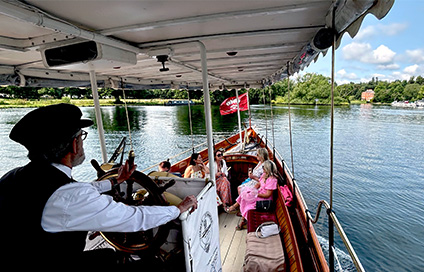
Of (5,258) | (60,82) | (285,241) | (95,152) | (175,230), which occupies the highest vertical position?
(60,82)

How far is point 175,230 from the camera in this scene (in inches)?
66.6

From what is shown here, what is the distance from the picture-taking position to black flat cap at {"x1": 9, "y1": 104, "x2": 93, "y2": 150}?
927 millimetres

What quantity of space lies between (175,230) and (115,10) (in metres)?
1.44

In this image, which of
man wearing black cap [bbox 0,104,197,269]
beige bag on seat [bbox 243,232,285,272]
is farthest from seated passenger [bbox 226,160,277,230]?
man wearing black cap [bbox 0,104,197,269]

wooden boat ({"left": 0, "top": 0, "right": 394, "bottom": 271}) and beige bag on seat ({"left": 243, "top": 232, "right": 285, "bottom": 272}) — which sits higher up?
wooden boat ({"left": 0, "top": 0, "right": 394, "bottom": 271})

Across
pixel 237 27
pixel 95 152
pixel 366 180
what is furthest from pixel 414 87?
pixel 237 27

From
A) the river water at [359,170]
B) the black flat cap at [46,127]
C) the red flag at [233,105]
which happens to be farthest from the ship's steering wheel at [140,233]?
the red flag at [233,105]

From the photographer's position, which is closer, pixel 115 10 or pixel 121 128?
pixel 115 10

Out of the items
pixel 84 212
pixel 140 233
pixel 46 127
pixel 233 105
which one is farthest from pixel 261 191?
pixel 233 105

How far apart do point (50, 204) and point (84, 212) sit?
116 millimetres

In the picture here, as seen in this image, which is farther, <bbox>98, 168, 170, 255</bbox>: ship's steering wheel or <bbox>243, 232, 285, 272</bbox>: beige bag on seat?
<bbox>243, 232, 285, 272</bbox>: beige bag on seat

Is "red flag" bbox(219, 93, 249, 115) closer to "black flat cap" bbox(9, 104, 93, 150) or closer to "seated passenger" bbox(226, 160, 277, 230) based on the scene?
"seated passenger" bbox(226, 160, 277, 230)

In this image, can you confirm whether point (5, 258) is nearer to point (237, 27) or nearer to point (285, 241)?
point (237, 27)

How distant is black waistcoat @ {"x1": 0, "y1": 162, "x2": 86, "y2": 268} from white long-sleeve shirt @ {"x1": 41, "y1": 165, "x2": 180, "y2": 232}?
0.11 ft
